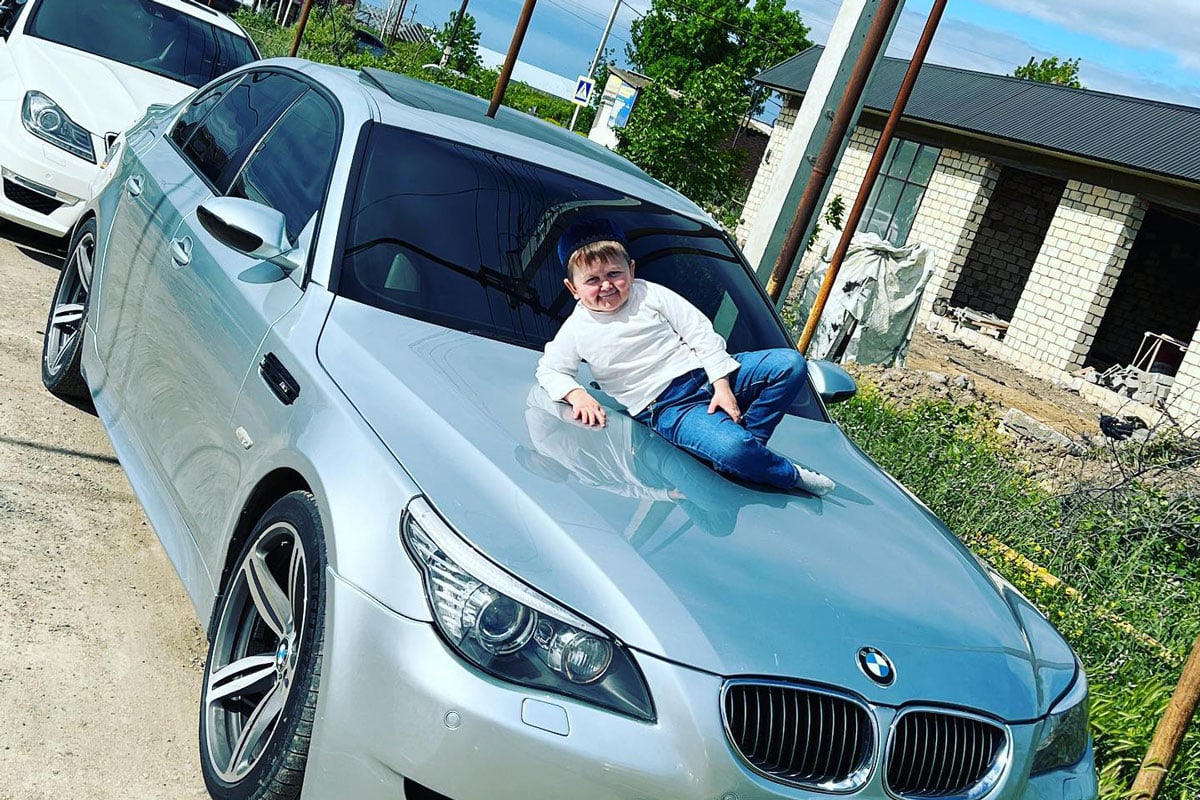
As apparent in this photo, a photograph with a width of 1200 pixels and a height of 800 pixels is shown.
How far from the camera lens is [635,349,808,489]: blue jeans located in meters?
3.17

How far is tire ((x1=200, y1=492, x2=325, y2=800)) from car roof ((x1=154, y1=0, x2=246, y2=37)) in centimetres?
738

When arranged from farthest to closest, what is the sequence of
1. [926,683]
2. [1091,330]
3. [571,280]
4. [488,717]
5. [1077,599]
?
1. [1091,330]
2. [1077,599]
3. [571,280]
4. [926,683]
5. [488,717]

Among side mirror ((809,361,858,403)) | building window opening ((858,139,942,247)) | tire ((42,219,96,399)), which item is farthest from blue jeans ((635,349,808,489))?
building window opening ((858,139,942,247))

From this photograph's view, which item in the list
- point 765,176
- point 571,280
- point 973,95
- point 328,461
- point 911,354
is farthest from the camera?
point 765,176

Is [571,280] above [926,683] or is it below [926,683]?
above

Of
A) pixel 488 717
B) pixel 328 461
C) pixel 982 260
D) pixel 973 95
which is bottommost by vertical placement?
pixel 488 717

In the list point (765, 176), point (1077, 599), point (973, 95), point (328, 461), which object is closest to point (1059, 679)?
point (328, 461)

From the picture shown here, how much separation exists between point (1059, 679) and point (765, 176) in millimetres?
25092

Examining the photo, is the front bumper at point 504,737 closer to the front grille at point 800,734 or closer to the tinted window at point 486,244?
the front grille at point 800,734

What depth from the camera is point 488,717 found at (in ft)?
7.46

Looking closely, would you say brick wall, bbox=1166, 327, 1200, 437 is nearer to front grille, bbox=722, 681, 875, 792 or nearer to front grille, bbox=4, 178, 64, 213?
front grille, bbox=4, 178, 64, 213

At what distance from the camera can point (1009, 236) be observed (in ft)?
79.2

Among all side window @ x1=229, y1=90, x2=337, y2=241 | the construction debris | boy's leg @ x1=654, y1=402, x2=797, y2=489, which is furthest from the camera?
the construction debris

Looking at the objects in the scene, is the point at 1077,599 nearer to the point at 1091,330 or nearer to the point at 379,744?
the point at 379,744
